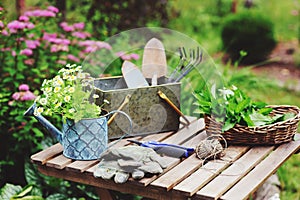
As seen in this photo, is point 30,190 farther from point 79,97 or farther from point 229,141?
point 229,141

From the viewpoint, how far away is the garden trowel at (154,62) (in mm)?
2701

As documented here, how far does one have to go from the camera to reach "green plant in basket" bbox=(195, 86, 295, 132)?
2463mm

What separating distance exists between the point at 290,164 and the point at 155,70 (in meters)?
1.63

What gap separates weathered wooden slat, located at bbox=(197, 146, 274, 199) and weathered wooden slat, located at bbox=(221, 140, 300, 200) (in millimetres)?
19

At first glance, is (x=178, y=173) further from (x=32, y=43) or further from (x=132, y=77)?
(x=32, y=43)

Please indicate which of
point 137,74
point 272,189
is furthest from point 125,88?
point 272,189

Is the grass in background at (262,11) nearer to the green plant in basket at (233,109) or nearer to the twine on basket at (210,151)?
the green plant in basket at (233,109)

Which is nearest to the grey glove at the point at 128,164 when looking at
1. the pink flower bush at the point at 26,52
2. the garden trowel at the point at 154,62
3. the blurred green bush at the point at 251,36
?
the garden trowel at the point at 154,62

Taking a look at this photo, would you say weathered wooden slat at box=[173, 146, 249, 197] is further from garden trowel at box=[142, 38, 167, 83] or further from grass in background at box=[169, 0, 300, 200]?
grass in background at box=[169, 0, 300, 200]

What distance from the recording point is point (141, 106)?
100 inches

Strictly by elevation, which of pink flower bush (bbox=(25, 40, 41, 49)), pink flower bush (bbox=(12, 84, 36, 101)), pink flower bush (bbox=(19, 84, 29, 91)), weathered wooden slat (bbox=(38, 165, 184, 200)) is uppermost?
pink flower bush (bbox=(25, 40, 41, 49))

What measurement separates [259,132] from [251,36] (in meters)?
4.00

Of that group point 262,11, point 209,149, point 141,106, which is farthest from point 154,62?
point 262,11

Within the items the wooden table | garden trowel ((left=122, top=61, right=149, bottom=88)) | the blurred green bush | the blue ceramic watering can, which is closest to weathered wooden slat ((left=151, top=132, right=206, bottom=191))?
the wooden table
